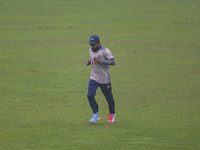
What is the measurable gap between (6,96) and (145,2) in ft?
71.5

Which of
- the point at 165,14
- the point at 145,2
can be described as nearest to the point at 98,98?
the point at 165,14

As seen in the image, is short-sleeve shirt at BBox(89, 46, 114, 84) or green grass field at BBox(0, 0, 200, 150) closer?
green grass field at BBox(0, 0, 200, 150)

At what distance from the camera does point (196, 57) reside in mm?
22734

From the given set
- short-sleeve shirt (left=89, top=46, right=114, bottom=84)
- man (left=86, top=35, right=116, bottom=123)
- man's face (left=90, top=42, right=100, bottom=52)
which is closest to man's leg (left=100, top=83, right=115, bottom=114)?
man (left=86, top=35, right=116, bottom=123)

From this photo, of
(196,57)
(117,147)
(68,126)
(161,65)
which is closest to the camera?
(117,147)

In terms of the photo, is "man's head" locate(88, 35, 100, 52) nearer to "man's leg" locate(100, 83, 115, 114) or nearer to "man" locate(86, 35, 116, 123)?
"man" locate(86, 35, 116, 123)

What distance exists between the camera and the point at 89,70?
20688 mm

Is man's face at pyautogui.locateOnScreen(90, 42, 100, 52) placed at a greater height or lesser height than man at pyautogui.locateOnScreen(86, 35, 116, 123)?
greater

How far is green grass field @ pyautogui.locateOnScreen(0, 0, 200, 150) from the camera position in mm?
10711

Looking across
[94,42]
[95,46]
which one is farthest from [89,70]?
[94,42]

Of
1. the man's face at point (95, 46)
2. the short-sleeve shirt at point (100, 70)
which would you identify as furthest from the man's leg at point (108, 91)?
the man's face at point (95, 46)

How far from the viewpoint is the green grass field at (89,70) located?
10.7 metres

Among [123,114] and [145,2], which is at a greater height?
[145,2]

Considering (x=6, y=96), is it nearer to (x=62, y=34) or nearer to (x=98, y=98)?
(x=98, y=98)
